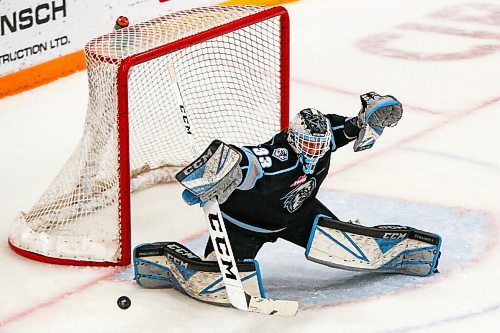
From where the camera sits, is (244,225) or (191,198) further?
(244,225)

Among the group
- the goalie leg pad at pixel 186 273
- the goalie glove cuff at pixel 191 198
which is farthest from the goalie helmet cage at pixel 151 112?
the goalie glove cuff at pixel 191 198

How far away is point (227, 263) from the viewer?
3.81m

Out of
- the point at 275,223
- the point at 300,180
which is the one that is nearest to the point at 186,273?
the point at 275,223

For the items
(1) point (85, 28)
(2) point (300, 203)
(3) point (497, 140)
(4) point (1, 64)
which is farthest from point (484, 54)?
(2) point (300, 203)

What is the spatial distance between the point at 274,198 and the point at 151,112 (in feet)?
3.49

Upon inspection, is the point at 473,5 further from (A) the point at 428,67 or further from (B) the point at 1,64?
(B) the point at 1,64

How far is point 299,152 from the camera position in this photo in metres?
3.88

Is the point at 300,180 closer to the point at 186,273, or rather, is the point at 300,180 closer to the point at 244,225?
the point at 244,225

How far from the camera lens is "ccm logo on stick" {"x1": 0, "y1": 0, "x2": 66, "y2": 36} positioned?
→ 5770mm

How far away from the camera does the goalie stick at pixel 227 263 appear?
3.71 m

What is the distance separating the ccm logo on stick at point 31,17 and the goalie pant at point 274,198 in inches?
82.8

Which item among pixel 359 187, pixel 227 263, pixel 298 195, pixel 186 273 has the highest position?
pixel 298 195

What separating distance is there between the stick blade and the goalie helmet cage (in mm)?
578

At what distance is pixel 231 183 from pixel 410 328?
0.67 m
